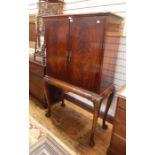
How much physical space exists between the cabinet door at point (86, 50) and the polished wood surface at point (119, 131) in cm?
31

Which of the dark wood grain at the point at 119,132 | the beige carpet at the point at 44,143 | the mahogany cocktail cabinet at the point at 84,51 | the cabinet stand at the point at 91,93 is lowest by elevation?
the beige carpet at the point at 44,143

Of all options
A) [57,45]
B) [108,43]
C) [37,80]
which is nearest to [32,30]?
[37,80]

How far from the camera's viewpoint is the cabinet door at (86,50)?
1.47 m

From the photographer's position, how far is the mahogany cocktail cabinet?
4.83 feet

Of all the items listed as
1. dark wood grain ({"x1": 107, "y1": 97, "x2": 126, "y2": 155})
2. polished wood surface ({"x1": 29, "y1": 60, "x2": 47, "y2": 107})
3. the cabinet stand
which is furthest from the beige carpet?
polished wood surface ({"x1": 29, "y1": 60, "x2": 47, "y2": 107})

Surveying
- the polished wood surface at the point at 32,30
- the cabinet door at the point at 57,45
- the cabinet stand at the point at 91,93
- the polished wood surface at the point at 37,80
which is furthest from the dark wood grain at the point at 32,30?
the cabinet stand at the point at 91,93

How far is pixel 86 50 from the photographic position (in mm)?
1584

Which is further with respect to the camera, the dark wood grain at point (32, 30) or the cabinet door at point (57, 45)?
A: the dark wood grain at point (32, 30)

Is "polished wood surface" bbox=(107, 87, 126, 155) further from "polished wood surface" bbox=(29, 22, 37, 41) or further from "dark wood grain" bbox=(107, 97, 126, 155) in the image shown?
"polished wood surface" bbox=(29, 22, 37, 41)

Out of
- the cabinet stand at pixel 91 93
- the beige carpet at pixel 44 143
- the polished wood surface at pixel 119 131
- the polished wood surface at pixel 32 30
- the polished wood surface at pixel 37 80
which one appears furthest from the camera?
the polished wood surface at pixel 32 30

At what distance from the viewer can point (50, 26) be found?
1956 mm

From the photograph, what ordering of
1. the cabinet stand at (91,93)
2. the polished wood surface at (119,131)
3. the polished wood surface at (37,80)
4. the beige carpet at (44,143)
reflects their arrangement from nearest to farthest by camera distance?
the polished wood surface at (119,131) < the cabinet stand at (91,93) < the beige carpet at (44,143) < the polished wood surface at (37,80)

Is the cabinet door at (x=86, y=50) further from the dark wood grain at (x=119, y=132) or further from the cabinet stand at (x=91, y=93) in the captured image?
the dark wood grain at (x=119, y=132)
